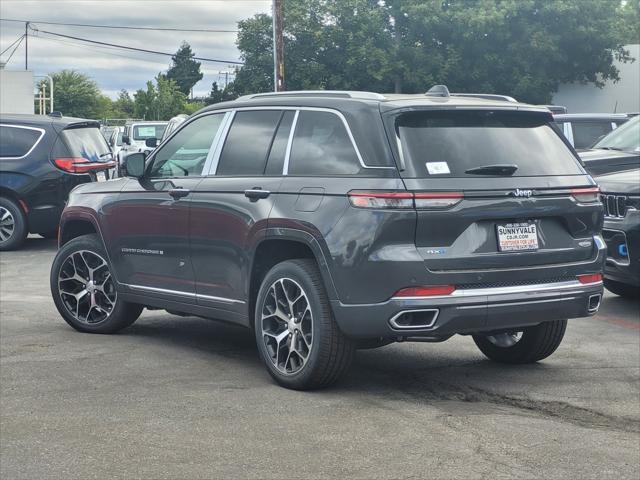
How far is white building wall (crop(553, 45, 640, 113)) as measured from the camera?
54500 millimetres

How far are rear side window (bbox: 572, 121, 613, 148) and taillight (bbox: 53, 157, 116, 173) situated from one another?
718 centimetres

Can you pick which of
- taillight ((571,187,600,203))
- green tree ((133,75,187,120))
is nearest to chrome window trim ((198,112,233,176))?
taillight ((571,187,600,203))

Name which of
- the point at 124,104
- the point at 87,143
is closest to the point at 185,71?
the point at 124,104

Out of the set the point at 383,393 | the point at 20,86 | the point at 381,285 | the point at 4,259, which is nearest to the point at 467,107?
the point at 381,285

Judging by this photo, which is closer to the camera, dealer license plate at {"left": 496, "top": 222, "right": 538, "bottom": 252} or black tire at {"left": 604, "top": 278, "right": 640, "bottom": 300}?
dealer license plate at {"left": 496, "top": 222, "right": 538, "bottom": 252}

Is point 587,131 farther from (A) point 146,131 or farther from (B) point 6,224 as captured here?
(A) point 146,131

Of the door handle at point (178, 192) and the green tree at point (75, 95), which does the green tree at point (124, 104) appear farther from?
the door handle at point (178, 192)

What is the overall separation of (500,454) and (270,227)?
2.17 m

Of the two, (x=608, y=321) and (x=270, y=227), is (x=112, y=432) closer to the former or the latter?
(x=270, y=227)

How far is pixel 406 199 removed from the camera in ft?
19.6

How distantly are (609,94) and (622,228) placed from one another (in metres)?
47.7

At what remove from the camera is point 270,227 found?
6.63 m

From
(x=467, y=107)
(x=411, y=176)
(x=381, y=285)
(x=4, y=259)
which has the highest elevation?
(x=467, y=107)

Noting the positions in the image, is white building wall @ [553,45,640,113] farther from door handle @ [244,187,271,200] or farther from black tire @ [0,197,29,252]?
door handle @ [244,187,271,200]
